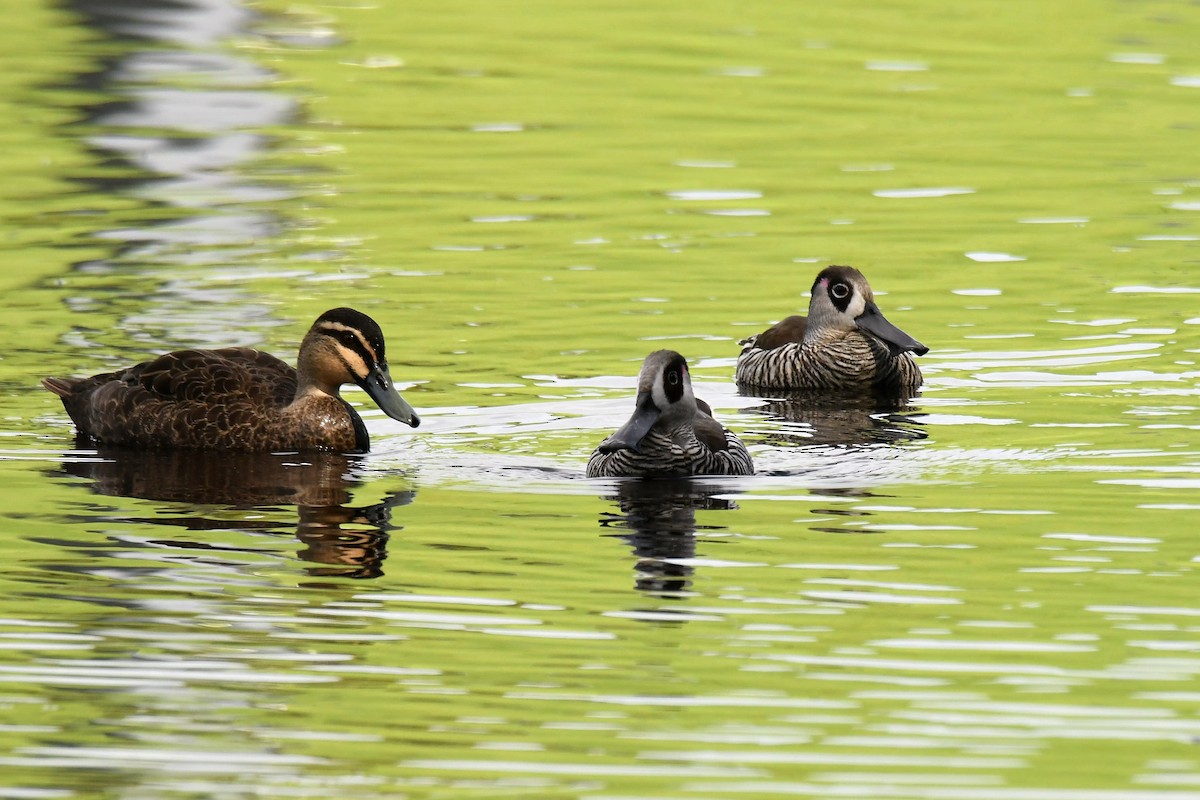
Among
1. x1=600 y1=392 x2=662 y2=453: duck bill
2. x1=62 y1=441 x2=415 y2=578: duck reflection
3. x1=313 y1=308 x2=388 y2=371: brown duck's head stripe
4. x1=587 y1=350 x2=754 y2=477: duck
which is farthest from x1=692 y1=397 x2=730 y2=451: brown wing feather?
x1=313 y1=308 x2=388 y2=371: brown duck's head stripe

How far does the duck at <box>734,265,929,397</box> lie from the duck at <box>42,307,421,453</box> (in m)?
3.77

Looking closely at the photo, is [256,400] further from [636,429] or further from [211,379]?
[636,429]

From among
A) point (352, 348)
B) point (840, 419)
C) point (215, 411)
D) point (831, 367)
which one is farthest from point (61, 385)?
point (831, 367)

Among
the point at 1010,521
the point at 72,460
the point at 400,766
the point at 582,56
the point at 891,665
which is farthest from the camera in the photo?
the point at 582,56

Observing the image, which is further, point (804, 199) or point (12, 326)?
point (804, 199)

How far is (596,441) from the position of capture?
616 inches

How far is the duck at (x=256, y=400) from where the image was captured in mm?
15422

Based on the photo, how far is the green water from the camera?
9125mm

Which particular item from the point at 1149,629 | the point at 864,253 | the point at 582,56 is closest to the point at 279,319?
the point at 864,253

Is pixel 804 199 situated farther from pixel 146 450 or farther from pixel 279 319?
pixel 146 450

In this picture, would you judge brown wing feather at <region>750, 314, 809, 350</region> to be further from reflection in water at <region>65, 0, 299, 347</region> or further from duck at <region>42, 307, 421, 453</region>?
reflection in water at <region>65, 0, 299, 347</region>

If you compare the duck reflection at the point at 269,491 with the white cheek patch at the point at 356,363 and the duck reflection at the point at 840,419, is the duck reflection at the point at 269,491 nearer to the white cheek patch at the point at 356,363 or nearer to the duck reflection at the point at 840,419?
the white cheek patch at the point at 356,363

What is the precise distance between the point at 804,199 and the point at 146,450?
11.6 m

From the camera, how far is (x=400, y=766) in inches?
343
